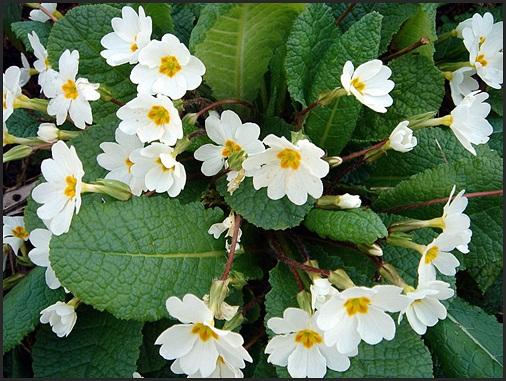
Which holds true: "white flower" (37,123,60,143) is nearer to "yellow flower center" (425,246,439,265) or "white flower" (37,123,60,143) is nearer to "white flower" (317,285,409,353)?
"white flower" (317,285,409,353)

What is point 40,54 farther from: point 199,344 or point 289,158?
point 199,344

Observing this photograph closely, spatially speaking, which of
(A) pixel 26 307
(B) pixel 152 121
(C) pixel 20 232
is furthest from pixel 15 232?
(B) pixel 152 121

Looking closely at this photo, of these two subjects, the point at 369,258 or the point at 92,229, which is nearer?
the point at 92,229

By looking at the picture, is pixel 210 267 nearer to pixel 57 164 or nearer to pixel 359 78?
pixel 57 164

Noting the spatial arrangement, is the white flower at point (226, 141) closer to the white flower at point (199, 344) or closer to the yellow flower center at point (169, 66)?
the yellow flower center at point (169, 66)

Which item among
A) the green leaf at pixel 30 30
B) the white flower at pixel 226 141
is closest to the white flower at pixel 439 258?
the white flower at pixel 226 141

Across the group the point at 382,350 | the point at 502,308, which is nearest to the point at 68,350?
the point at 382,350

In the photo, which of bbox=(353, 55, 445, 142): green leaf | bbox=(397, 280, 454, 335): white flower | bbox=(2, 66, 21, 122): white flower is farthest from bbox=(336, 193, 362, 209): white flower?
bbox=(2, 66, 21, 122): white flower
